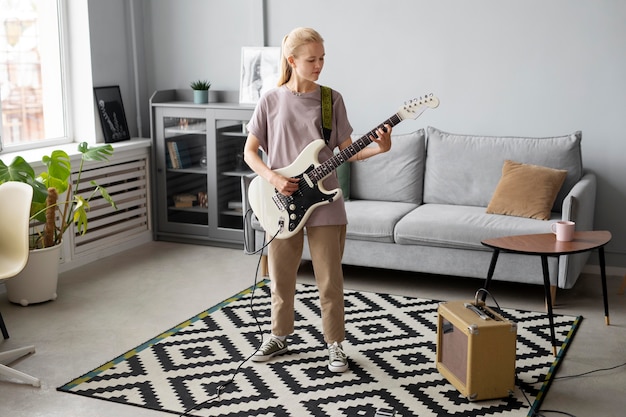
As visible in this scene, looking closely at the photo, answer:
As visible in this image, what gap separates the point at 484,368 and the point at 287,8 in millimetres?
3155

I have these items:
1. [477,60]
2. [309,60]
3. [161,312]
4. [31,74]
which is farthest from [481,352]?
[31,74]

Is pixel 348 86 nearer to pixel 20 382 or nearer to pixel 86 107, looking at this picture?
pixel 86 107

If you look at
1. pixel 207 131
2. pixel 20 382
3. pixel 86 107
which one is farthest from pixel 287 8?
pixel 20 382

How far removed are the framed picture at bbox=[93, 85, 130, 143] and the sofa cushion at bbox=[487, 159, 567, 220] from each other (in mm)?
2605

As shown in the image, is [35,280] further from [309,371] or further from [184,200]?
[309,371]

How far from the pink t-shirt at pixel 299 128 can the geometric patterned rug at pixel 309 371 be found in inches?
26.0

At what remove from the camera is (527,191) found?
173 inches

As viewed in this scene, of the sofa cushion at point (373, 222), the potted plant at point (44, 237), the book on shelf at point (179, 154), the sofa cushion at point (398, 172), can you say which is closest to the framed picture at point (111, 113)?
the book on shelf at point (179, 154)

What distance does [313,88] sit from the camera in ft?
10.6

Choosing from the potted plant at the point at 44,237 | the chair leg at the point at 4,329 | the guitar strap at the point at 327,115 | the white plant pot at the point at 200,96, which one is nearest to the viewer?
the guitar strap at the point at 327,115

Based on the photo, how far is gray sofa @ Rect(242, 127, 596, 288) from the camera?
421 centimetres

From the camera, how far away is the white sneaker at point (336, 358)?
3.32m

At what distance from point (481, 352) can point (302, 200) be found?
2.96 feet

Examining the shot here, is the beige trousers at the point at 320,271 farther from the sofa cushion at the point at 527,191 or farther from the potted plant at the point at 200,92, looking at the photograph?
the potted plant at the point at 200,92
